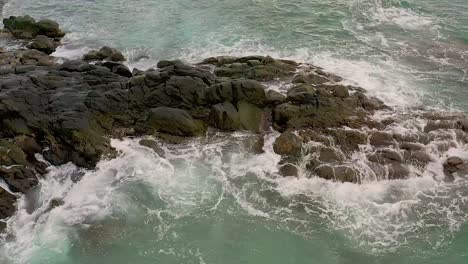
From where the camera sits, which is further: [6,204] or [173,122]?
[173,122]

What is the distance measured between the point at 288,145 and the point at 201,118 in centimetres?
514

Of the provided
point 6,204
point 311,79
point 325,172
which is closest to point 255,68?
point 311,79

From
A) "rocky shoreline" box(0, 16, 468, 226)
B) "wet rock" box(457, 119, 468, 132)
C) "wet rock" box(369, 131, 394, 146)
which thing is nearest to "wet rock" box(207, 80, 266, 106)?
"rocky shoreline" box(0, 16, 468, 226)

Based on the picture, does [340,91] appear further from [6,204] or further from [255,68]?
[6,204]

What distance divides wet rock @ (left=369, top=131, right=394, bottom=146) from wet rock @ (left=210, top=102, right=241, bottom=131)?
6818mm

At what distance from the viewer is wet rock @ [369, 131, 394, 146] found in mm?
22906

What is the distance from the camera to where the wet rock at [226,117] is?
24266mm

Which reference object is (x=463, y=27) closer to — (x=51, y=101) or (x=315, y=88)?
(x=315, y=88)

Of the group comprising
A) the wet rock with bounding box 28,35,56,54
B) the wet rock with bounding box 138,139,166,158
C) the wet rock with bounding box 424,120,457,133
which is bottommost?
the wet rock with bounding box 138,139,166,158

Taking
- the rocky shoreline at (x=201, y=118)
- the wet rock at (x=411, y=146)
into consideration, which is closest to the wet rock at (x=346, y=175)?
the rocky shoreline at (x=201, y=118)

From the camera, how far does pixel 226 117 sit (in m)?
24.3

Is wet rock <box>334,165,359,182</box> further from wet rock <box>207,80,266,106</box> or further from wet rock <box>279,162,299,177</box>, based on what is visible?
wet rock <box>207,80,266,106</box>

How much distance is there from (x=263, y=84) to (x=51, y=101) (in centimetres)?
1186

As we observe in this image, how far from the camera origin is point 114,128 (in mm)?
24625
